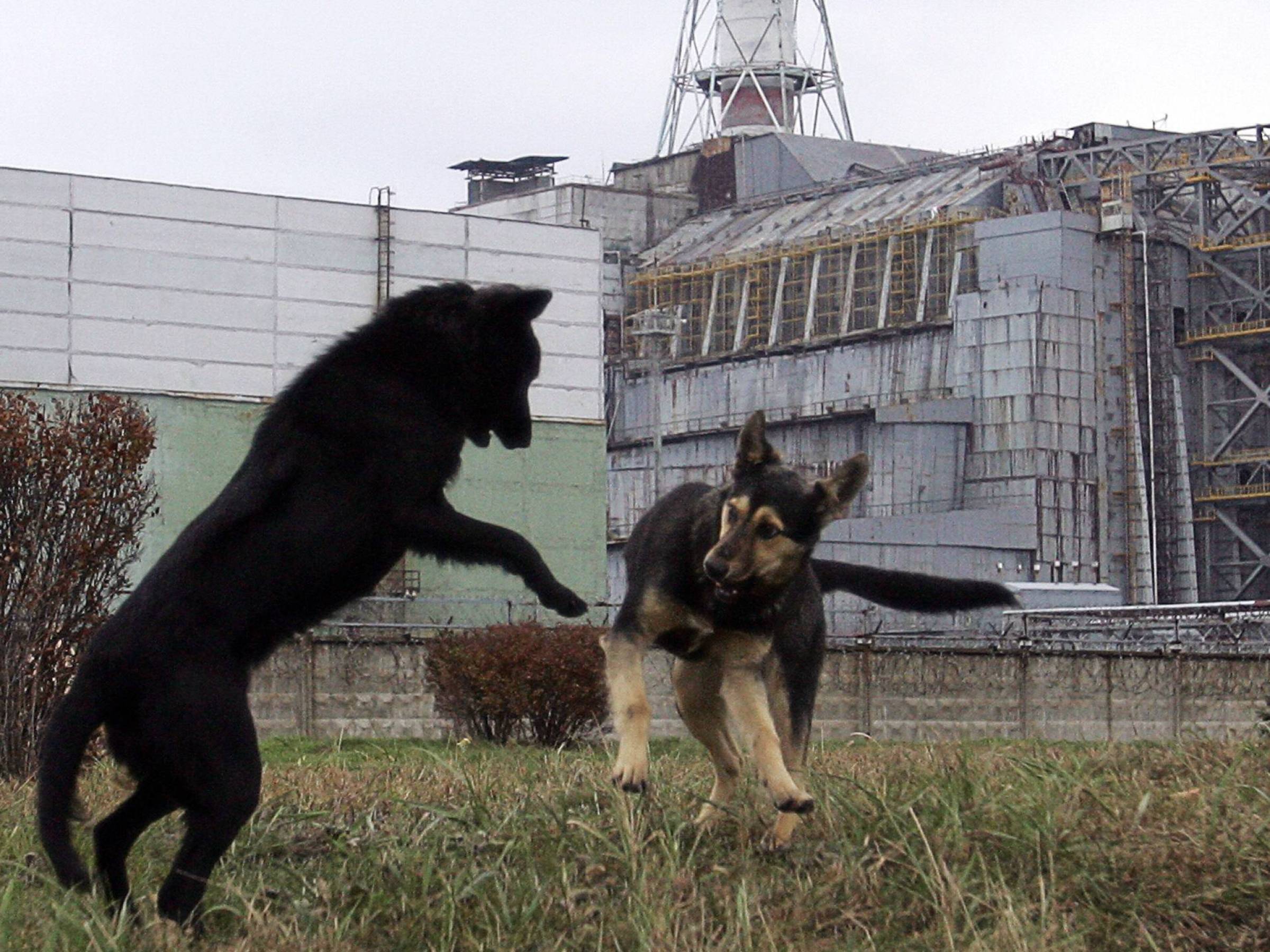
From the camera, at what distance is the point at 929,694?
28000 millimetres

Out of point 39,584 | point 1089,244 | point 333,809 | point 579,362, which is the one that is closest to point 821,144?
point 1089,244

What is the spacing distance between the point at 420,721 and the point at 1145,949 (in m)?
19.4

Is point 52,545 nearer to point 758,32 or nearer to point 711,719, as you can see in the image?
point 711,719

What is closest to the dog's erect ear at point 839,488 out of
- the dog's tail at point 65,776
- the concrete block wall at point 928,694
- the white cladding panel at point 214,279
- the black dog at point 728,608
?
the black dog at point 728,608

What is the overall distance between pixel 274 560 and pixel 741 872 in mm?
2007

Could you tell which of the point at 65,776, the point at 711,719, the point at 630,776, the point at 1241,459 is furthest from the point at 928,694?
the point at 1241,459

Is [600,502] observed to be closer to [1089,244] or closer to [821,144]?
[1089,244]

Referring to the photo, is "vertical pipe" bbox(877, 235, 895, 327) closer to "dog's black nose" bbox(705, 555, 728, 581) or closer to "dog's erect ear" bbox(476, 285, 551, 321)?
"dog's black nose" bbox(705, 555, 728, 581)

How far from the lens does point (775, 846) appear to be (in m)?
7.57

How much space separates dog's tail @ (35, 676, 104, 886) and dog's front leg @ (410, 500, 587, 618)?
1.21m

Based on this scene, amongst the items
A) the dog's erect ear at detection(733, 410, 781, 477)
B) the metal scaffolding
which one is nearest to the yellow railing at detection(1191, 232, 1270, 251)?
the metal scaffolding

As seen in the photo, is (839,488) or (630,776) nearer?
(630,776)

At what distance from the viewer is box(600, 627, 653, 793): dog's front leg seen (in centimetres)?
763

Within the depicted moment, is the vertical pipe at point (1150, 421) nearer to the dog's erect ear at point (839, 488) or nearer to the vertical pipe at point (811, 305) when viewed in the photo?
the vertical pipe at point (811, 305)
